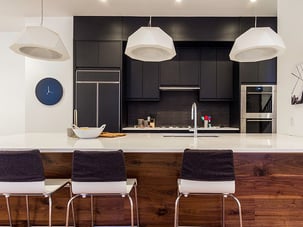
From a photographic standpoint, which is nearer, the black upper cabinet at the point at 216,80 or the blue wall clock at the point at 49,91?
the blue wall clock at the point at 49,91

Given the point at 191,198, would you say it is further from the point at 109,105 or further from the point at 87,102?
the point at 87,102

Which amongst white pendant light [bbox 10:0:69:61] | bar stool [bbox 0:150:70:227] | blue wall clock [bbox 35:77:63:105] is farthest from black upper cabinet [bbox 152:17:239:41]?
bar stool [bbox 0:150:70:227]

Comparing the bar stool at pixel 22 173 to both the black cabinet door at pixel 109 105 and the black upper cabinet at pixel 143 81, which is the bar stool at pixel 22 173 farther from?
the black upper cabinet at pixel 143 81

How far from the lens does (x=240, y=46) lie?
2213 millimetres

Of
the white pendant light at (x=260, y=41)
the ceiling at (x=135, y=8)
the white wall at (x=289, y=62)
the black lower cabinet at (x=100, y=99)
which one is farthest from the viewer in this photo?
the black lower cabinet at (x=100, y=99)

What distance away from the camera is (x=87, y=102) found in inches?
178

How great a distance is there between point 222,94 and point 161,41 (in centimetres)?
294

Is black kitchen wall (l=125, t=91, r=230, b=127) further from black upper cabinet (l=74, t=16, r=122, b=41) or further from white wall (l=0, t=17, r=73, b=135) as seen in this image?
black upper cabinet (l=74, t=16, r=122, b=41)

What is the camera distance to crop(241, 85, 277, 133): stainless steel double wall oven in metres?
4.52

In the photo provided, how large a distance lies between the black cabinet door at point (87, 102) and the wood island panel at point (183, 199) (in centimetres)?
227

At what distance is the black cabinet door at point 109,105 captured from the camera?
4.51 m

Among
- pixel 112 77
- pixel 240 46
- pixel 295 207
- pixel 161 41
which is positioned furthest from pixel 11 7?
pixel 295 207

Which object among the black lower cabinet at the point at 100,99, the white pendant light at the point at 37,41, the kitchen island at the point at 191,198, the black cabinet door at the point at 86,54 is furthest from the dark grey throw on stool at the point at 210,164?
the black cabinet door at the point at 86,54

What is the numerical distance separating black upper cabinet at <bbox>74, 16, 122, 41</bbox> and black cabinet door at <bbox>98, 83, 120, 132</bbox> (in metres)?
0.83
